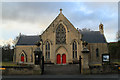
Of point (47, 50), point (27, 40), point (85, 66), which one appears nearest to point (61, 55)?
point (47, 50)

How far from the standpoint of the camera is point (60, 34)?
85.4 feet

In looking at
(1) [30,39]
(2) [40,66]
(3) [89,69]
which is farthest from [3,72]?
(1) [30,39]

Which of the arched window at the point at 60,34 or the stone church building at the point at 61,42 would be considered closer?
the stone church building at the point at 61,42

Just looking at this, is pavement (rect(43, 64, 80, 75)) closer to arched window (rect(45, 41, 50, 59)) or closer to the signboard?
the signboard

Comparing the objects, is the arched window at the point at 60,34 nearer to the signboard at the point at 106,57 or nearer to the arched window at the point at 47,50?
the arched window at the point at 47,50

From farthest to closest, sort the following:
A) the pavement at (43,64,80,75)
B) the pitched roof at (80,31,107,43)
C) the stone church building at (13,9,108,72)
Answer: the pitched roof at (80,31,107,43) < the stone church building at (13,9,108,72) < the pavement at (43,64,80,75)

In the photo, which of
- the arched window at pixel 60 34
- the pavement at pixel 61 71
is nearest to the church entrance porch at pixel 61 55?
the arched window at pixel 60 34

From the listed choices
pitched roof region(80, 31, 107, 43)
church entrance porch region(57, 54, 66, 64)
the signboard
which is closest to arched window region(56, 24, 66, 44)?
church entrance porch region(57, 54, 66, 64)

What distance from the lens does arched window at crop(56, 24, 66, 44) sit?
2580 cm

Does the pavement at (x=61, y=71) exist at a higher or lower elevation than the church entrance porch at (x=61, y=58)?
lower

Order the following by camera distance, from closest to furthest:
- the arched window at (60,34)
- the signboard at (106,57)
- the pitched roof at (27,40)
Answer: the signboard at (106,57) < the arched window at (60,34) < the pitched roof at (27,40)

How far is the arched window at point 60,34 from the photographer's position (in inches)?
1016

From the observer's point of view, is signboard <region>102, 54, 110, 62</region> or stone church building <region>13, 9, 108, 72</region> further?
stone church building <region>13, 9, 108, 72</region>

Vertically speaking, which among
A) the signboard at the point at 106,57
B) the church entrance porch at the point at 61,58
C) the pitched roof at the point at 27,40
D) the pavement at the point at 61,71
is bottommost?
the pavement at the point at 61,71
